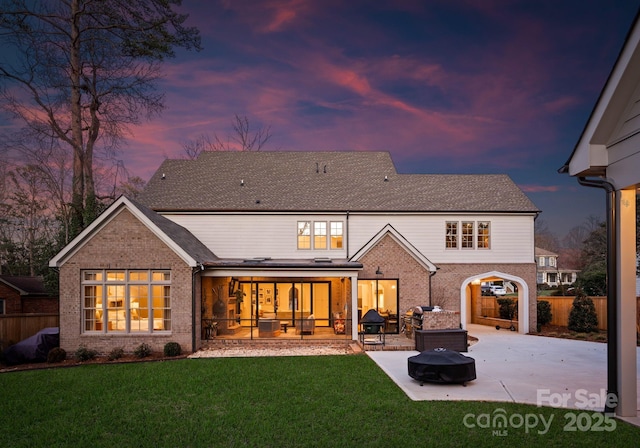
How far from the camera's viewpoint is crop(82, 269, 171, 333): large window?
16.2m

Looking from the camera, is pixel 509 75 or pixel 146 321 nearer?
pixel 146 321

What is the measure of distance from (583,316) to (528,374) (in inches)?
426

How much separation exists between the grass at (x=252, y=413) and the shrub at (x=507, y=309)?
14.5 m

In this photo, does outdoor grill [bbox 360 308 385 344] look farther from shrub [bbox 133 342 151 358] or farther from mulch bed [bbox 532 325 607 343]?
mulch bed [bbox 532 325 607 343]

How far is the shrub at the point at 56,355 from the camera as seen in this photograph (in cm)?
1505

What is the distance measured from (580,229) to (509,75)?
223 feet

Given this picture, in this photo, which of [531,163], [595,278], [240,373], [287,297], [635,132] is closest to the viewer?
[635,132]

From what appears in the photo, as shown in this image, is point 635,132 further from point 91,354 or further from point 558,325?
point 558,325

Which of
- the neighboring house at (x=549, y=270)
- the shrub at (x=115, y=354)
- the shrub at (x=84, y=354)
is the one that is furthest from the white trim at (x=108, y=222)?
the neighboring house at (x=549, y=270)

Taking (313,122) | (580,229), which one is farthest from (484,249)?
(580,229)

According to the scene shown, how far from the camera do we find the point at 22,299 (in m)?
24.1

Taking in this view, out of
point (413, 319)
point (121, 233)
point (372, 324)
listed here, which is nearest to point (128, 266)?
point (121, 233)

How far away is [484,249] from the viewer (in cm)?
2241

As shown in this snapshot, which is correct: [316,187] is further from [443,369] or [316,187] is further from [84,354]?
[443,369]
